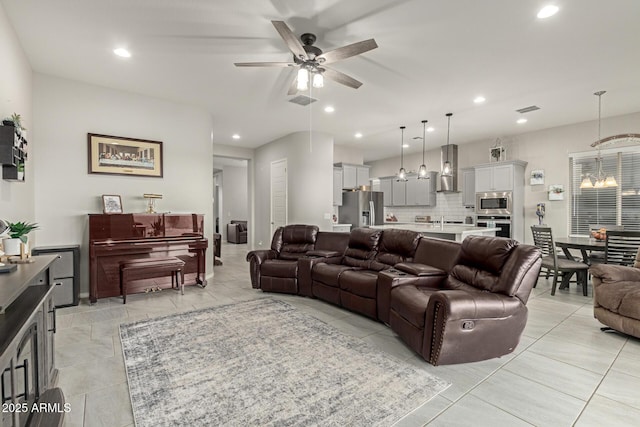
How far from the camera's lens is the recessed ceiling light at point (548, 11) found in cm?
258

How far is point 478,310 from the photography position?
235 cm

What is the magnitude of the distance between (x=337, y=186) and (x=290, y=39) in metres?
5.28

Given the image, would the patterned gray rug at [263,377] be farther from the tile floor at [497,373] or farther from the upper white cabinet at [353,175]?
the upper white cabinet at [353,175]

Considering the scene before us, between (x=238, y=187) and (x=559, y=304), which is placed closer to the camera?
(x=559, y=304)

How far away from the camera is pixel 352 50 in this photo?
264 centimetres

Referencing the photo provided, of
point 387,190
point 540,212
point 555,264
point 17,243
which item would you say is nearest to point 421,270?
point 555,264

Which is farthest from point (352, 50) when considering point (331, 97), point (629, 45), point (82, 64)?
point (82, 64)

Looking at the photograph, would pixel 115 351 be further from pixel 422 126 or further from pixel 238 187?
pixel 238 187

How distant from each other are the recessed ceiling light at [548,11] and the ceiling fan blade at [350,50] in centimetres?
146

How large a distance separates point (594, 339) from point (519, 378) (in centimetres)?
134

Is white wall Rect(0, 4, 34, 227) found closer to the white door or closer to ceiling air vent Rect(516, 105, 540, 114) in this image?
the white door

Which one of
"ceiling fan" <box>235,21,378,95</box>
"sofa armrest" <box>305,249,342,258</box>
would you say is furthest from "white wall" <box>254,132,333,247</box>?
"ceiling fan" <box>235,21,378,95</box>

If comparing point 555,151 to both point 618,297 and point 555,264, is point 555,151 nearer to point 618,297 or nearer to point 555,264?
point 555,264

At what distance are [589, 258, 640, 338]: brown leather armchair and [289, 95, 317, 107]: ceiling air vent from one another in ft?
13.7
